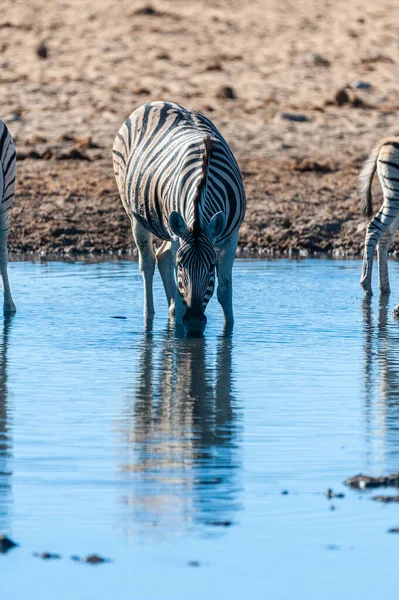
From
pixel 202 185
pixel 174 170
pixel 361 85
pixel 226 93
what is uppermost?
pixel 361 85

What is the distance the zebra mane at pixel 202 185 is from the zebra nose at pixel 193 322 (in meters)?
0.55

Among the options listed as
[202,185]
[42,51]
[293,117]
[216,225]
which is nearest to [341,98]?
[293,117]

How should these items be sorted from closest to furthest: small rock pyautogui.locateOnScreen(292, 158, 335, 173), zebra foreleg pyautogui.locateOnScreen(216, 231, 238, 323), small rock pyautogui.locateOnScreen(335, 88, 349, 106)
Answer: zebra foreleg pyautogui.locateOnScreen(216, 231, 238, 323), small rock pyautogui.locateOnScreen(292, 158, 335, 173), small rock pyautogui.locateOnScreen(335, 88, 349, 106)

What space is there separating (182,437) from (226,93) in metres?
19.1

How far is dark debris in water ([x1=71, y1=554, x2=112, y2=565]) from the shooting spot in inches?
189

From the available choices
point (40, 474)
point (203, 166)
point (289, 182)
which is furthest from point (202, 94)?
point (40, 474)

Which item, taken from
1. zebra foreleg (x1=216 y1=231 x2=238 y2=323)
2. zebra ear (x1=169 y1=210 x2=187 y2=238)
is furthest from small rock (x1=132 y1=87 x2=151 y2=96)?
zebra ear (x1=169 y1=210 x2=187 y2=238)

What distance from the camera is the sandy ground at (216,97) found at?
17.2 meters

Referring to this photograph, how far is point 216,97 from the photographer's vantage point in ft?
82.9

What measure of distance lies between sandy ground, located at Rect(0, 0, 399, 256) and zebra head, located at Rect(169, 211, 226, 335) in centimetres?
557

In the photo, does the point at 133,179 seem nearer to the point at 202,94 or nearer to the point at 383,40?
the point at 202,94

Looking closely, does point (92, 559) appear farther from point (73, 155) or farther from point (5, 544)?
point (73, 155)

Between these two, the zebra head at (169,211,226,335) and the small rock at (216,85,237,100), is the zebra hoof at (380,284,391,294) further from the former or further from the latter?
the small rock at (216,85,237,100)

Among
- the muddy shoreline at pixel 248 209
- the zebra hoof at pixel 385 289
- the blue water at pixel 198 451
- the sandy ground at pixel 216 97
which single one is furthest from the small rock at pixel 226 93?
the blue water at pixel 198 451
